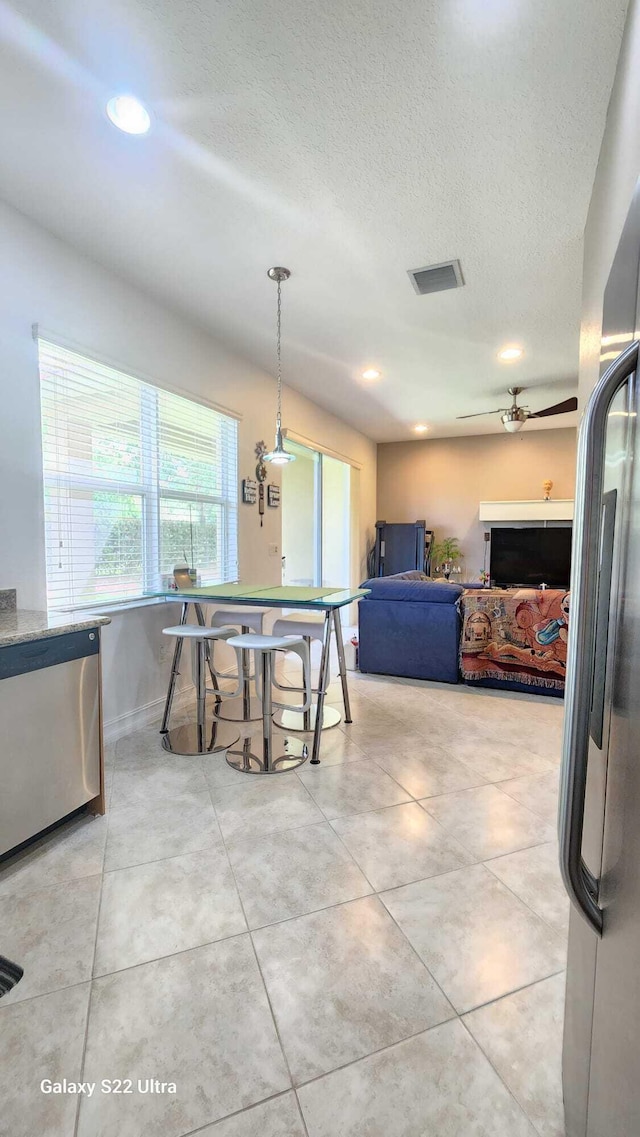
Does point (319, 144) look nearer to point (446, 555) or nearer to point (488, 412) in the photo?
point (488, 412)

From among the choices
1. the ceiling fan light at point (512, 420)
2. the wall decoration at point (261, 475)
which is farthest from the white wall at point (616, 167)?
the ceiling fan light at point (512, 420)

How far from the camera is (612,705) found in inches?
24.6

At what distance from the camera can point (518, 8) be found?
52.9 inches

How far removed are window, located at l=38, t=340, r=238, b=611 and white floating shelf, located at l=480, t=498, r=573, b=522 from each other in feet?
13.7

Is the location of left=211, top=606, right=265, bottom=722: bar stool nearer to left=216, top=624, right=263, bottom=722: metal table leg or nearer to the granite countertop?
left=216, top=624, right=263, bottom=722: metal table leg

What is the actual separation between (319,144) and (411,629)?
306cm

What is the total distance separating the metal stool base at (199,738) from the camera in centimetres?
265

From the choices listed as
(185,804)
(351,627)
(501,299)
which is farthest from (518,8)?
(351,627)

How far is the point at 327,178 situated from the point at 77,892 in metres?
2.88

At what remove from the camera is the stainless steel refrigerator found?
0.51 meters

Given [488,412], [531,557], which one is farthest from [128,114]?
[531,557]

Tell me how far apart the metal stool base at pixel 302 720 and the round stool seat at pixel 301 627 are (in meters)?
0.53

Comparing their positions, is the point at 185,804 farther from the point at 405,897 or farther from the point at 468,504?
the point at 468,504

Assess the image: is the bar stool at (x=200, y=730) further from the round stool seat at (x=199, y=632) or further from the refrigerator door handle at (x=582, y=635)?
the refrigerator door handle at (x=582, y=635)
